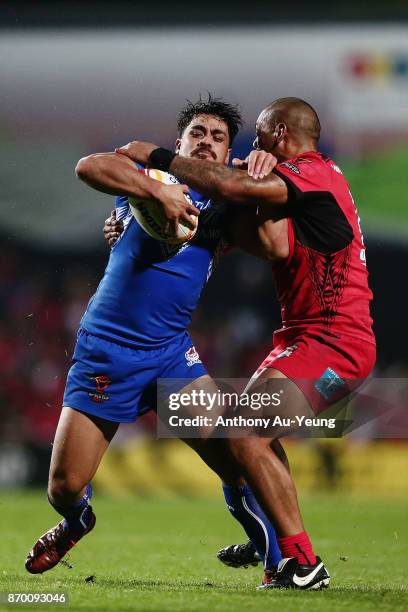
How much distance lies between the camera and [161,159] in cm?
491

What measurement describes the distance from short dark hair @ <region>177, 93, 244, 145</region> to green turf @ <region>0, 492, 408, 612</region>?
2425mm

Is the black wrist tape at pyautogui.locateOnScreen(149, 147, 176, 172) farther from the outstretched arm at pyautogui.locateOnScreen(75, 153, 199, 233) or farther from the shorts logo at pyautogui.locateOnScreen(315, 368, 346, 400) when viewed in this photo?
the shorts logo at pyautogui.locateOnScreen(315, 368, 346, 400)

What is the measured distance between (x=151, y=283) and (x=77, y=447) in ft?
2.96

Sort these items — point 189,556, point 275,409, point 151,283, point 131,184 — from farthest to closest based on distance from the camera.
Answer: point 189,556 < point 151,283 < point 275,409 < point 131,184

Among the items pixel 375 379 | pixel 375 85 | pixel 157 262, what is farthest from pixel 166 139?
pixel 157 262

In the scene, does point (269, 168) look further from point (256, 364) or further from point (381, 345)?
point (381, 345)

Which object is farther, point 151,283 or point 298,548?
point 151,283

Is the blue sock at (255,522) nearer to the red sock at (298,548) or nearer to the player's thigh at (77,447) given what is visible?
the red sock at (298,548)

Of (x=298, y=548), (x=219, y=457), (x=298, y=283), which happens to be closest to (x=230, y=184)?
(x=298, y=283)

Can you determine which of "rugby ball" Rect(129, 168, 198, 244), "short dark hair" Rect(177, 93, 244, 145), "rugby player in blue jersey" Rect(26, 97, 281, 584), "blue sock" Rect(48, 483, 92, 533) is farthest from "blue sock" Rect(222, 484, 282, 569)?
"short dark hair" Rect(177, 93, 244, 145)

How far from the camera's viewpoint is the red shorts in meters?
4.91

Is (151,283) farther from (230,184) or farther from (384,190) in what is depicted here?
(384,190)

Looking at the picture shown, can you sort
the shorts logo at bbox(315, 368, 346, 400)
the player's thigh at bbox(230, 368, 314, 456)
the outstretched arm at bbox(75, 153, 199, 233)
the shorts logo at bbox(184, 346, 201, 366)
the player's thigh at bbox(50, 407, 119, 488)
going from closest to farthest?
the outstretched arm at bbox(75, 153, 199, 233) → the player's thigh at bbox(230, 368, 314, 456) → the shorts logo at bbox(315, 368, 346, 400) → the player's thigh at bbox(50, 407, 119, 488) → the shorts logo at bbox(184, 346, 201, 366)

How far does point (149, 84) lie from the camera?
1719cm
